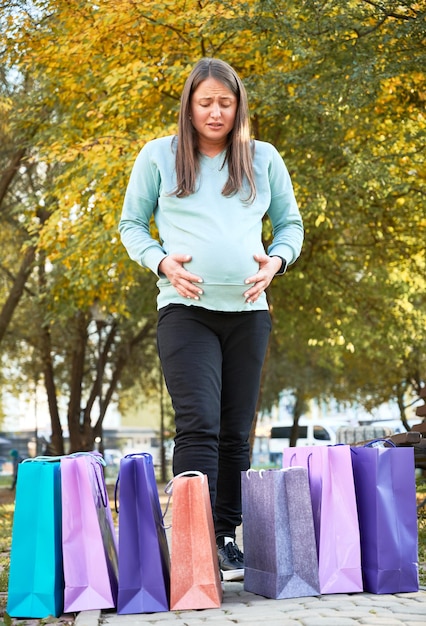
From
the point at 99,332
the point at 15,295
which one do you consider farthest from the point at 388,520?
the point at 99,332

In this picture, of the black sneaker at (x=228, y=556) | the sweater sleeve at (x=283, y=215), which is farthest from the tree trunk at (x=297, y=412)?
the black sneaker at (x=228, y=556)

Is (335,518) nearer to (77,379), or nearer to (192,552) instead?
(192,552)

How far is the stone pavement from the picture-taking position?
352cm

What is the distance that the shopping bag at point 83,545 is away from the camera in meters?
4.04

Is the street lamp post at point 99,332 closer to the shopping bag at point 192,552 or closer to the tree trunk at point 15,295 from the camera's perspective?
the tree trunk at point 15,295

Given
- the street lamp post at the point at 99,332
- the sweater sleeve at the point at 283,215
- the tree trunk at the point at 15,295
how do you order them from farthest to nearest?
1. the street lamp post at the point at 99,332
2. the tree trunk at the point at 15,295
3. the sweater sleeve at the point at 283,215

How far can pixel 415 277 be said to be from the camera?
1939 centimetres

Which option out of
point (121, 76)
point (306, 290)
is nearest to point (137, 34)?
point (121, 76)

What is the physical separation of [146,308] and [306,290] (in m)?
3.59

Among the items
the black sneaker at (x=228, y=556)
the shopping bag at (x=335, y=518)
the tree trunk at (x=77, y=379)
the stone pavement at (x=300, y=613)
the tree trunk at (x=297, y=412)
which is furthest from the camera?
the tree trunk at (x=297, y=412)

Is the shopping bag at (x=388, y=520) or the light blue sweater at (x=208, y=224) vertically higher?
the light blue sweater at (x=208, y=224)

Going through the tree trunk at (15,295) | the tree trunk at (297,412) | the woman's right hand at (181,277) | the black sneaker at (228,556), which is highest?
the tree trunk at (15,295)

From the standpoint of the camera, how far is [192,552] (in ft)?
13.0

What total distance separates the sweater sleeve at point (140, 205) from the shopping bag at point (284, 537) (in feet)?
3.51
